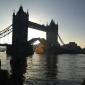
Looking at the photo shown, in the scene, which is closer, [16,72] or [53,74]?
[16,72]

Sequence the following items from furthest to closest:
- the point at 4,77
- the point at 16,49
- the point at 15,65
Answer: the point at 16,49, the point at 15,65, the point at 4,77

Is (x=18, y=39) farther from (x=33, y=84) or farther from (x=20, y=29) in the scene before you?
(x=33, y=84)

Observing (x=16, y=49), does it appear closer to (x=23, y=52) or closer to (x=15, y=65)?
(x=23, y=52)

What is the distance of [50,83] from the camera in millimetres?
48375

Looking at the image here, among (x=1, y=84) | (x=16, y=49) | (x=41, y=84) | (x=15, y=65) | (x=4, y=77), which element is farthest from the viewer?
(x=16, y=49)

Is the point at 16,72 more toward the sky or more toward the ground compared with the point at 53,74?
more toward the sky

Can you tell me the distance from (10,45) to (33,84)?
154272 mm

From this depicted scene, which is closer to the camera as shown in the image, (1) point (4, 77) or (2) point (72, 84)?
(1) point (4, 77)

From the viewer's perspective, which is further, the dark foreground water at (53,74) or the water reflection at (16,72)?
the dark foreground water at (53,74)

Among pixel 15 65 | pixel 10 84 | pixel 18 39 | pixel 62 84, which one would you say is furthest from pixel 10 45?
pixel 10 84

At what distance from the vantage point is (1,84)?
1350 inches

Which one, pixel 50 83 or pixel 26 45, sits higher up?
pixel 26 45

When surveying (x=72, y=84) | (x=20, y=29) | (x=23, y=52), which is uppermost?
(x=20, y=29)

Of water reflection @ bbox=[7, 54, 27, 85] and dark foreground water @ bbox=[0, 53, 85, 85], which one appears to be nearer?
water reflection @ bbox=[7, 54, 27, 85]
